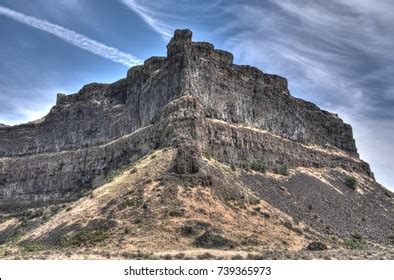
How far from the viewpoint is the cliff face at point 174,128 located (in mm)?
81562

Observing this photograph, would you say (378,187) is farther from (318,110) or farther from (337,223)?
(337,223)

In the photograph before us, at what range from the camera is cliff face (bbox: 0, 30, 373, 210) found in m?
81.6

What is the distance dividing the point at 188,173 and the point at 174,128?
1237 centimetres

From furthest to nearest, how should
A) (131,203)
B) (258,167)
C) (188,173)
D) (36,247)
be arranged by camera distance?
(258,167) < (188,173) < (131,203) < (36,247)

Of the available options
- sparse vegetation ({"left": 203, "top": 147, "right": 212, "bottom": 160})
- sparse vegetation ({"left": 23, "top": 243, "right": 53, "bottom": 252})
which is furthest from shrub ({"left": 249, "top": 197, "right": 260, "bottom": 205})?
sparse vegetation ({"left": 23, "top": 243, "right": 53, "bottom": 252})

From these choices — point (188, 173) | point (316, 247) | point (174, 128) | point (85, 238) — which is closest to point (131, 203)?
point (85, 238)

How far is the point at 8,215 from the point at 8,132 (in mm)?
Result: 31822

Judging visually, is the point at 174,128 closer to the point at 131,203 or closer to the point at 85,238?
the point at 131,203

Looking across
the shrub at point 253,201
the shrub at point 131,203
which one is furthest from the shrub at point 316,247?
the shrub at point 131,203

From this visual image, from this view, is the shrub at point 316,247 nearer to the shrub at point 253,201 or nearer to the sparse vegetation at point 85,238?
the shrub at point 253,201

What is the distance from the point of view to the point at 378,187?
105m

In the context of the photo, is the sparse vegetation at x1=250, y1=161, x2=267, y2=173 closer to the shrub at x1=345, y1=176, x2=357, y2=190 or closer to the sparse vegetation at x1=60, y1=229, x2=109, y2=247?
the shrub at x1=345, y1=176, x2=357, y2=190

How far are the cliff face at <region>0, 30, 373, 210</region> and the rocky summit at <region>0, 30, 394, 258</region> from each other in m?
0.26

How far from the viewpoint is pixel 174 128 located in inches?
2968
